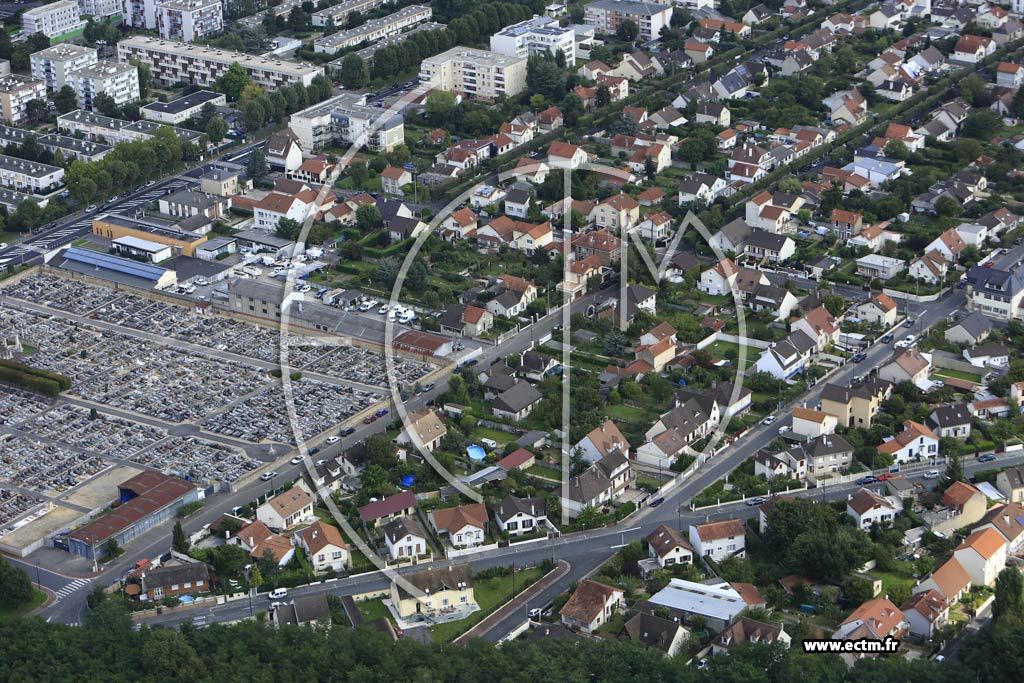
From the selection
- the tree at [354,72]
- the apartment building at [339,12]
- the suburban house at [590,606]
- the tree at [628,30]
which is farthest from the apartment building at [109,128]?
the suburban house at [590,606]

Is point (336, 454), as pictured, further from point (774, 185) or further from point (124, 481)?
point (774, 185)

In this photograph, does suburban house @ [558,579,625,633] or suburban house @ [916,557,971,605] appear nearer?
suburban house @ [558,579,625,633]

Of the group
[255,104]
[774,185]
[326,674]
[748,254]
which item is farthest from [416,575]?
[255,104]

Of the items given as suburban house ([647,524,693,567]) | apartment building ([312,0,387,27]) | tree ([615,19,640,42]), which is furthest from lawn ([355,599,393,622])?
apartment building ([312,0,387,27])

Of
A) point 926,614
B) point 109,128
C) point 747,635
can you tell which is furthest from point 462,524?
point 109,128

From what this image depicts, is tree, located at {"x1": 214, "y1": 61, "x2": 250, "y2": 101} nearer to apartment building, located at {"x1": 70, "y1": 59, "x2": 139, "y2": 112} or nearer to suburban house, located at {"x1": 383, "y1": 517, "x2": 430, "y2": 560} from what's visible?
apartment building, located at {"x1": 70, "y1": 59, "x2": 139, "y2": 112}

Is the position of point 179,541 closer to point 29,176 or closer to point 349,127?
point 29,176
